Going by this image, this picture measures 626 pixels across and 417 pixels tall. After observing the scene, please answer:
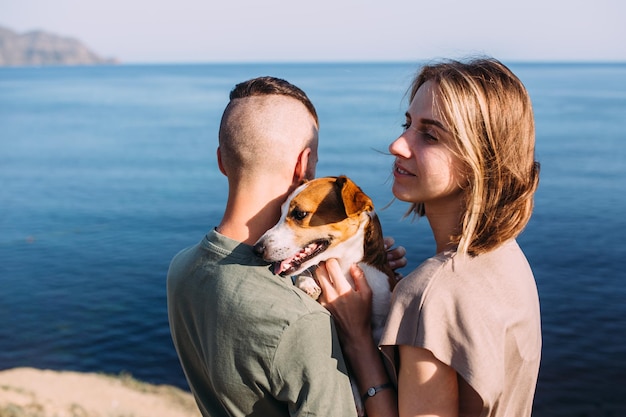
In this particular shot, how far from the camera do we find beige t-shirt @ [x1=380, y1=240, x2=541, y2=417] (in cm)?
254

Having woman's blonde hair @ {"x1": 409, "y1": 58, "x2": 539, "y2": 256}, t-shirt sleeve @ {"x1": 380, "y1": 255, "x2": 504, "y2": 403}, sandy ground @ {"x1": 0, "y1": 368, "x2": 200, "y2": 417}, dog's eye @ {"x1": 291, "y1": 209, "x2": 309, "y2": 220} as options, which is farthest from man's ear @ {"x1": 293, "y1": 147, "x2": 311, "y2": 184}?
sandy ground @ {"x1": 0, "y1": 368, "x2": 200, "y2": 417}

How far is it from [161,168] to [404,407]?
2612 cm

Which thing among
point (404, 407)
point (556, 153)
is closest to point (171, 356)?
point (404, 407)

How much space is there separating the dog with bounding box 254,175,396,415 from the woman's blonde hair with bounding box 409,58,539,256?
32.5 inches

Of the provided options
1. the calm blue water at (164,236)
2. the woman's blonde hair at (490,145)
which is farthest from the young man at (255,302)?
the calm blue water at (164,236)

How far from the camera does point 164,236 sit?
18.0 metres

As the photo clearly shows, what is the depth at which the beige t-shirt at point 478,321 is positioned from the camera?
2537 millimetres

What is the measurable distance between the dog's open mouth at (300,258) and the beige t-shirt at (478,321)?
666 mm

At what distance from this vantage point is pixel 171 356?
11.7m

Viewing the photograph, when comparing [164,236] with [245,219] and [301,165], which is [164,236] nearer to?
[301,165]

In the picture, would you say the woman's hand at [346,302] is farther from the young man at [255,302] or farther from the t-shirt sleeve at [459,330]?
the t-shirt sleeve at [459,330]

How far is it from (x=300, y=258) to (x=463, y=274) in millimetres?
1142

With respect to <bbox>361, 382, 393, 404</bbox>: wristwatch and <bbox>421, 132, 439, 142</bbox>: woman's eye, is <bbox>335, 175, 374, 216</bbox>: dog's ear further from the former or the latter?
<bbox>361, 382, 393, 404</bbox>: wristwatch

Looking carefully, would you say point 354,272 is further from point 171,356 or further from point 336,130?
point 336,130
